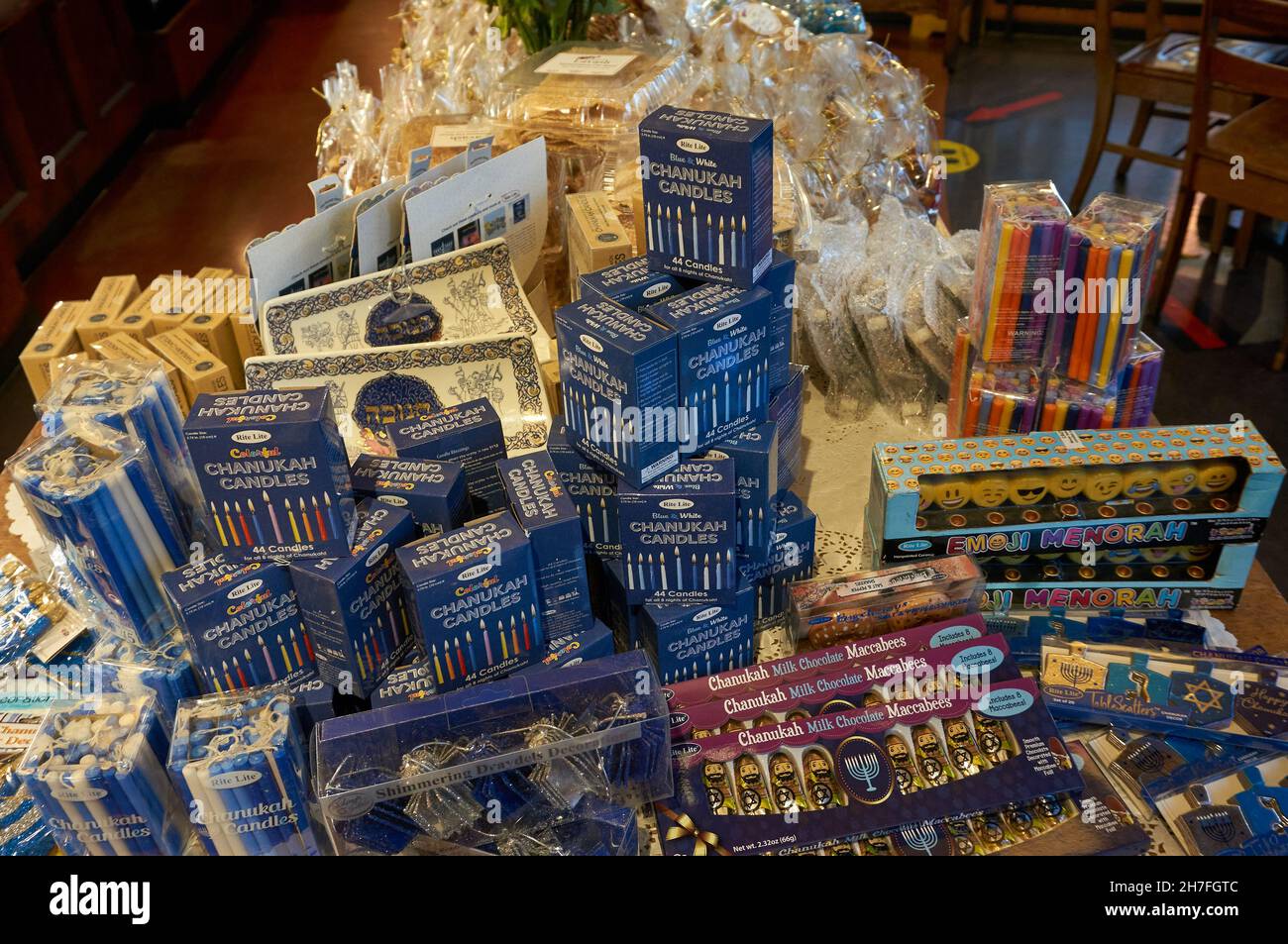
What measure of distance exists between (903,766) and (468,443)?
1020 mm

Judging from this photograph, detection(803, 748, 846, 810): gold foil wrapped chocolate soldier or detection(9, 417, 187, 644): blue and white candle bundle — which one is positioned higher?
detection(9, 417, 187, 644): blue and white candle bundle

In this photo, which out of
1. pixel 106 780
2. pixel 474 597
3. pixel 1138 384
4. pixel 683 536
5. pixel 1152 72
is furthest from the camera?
pixel 1152 72

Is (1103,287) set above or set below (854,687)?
above

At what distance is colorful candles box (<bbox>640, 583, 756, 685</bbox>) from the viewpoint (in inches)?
81.4

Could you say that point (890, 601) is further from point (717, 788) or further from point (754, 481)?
point (717, 788)

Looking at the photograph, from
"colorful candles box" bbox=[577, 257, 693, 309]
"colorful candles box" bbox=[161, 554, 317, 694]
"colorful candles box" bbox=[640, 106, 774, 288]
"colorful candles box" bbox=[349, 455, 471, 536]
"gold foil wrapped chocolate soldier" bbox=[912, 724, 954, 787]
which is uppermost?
"colorful candles box" bbox=[640, 106, 774, 288]

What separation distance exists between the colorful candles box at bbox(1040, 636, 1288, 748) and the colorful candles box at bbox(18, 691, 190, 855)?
1564mm

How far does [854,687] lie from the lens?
2027 millimetres

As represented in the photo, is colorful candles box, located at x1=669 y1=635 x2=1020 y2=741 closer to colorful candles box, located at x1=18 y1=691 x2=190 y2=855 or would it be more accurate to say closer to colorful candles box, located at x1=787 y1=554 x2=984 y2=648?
colorful candles box, located at x1=787 y1=554 x2=984 y2=648

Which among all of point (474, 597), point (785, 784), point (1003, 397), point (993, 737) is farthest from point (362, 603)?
point (1003, 397)

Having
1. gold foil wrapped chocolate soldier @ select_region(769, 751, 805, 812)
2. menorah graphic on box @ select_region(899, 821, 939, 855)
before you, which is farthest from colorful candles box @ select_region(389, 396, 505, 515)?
menorah graphic on box @ select_region(899, 821, 939, 855)

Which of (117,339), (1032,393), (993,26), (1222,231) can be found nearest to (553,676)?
(1032,393)

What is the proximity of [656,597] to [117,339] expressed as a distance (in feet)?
5.17

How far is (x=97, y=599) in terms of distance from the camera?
6.68 ft
